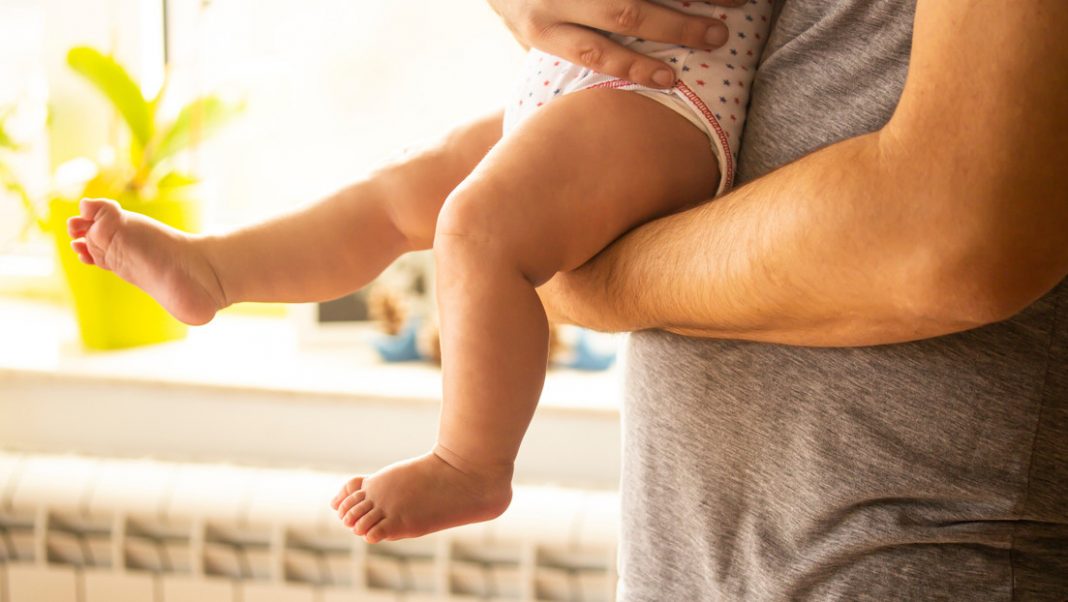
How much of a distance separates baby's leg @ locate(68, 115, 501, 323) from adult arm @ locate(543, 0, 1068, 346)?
41 centimetres

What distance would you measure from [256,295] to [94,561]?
111cm

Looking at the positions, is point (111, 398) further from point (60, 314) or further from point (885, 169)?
point (885, 169)

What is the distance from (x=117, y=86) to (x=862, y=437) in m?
1.76

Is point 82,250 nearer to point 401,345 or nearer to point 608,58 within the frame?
point 608,58

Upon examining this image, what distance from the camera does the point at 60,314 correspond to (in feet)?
7.86

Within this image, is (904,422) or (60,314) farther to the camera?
Result: (60,314)

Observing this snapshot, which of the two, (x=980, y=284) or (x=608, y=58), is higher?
(x=608, y=58)

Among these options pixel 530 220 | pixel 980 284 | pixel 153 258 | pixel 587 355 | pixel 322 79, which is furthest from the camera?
pixel 322 79

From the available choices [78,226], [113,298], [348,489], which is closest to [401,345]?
[113,298]

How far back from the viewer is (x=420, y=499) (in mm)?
873

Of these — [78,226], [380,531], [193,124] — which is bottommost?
[380,531]

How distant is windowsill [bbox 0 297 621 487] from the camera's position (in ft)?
6.18

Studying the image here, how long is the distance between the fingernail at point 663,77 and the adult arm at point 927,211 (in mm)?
164

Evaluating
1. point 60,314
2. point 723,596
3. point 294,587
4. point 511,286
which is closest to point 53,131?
point 60,314
